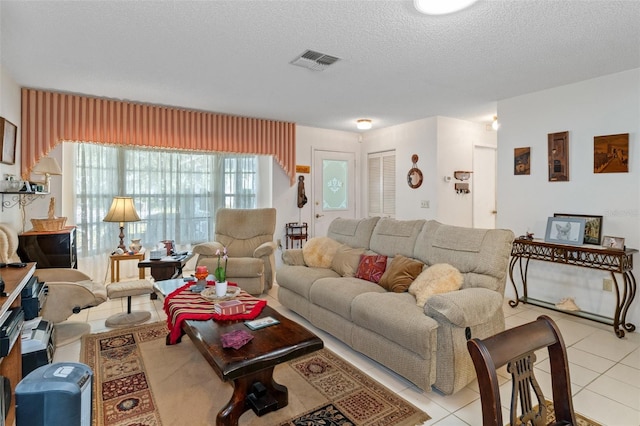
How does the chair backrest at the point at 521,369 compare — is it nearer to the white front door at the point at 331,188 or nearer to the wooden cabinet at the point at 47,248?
the wooden cabinet at the point at 47,248

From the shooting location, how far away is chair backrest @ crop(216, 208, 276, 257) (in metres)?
4.77

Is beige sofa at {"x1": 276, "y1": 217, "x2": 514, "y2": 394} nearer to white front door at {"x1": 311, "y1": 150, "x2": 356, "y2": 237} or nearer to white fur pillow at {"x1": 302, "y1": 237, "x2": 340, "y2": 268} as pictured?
white fur pillow at {"x1": 302, "y1": 237, "x2": 340, "y2": 268}

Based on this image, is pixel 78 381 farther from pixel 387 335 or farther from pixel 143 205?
pixel 143 205

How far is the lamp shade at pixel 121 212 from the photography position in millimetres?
4269

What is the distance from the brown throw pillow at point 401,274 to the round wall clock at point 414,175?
2685 mm

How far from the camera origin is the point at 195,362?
2.67 metres

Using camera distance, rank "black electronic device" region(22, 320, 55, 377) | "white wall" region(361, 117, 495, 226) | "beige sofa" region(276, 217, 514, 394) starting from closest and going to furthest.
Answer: "beige sofa" region(276, 217, 514, 394), "black electronic device" region(22, 320, 55, 377), "white wall" region(361, 117, 495, 226)

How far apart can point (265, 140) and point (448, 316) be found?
4221 millimetres

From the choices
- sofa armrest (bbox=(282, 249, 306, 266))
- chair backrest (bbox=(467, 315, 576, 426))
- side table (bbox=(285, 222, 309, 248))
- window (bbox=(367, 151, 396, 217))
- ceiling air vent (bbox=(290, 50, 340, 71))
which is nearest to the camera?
chair backrest (bbox=(467, 315, 576, 426))

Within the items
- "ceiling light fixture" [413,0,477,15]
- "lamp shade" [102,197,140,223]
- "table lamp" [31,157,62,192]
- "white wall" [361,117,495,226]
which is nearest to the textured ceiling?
"ceiling light fixture" [413,0,477,15]

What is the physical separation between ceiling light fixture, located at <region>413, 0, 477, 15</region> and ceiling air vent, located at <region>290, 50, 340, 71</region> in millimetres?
990

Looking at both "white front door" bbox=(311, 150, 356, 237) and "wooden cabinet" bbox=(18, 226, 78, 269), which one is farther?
"white front door" bbox=(311, 150, 356, 237)

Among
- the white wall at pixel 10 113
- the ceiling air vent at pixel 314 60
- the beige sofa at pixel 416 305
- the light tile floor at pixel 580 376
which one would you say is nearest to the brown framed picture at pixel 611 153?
the light tile floor at pixel 580 376

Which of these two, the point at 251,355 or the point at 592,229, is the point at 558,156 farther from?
the point at 251,355
